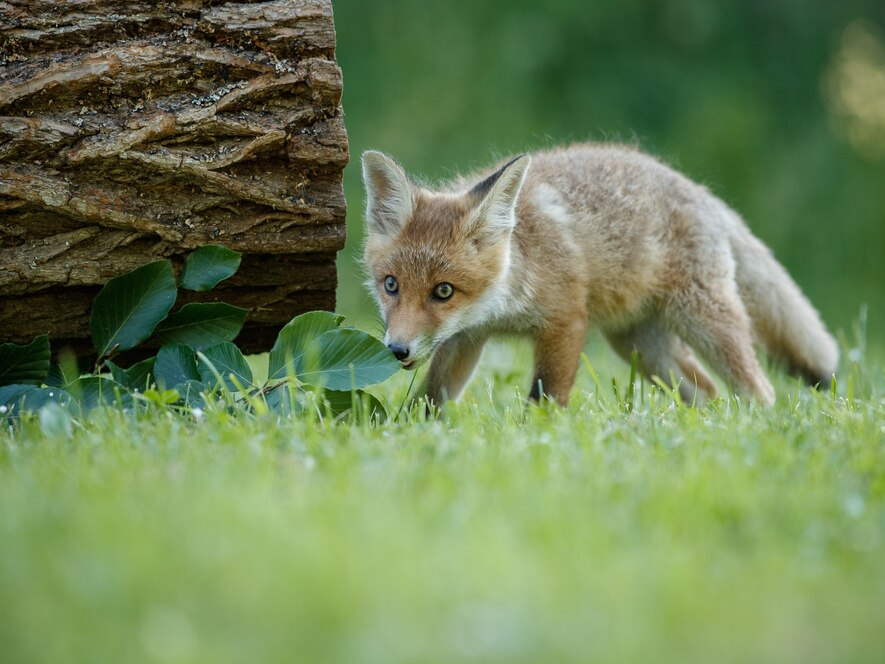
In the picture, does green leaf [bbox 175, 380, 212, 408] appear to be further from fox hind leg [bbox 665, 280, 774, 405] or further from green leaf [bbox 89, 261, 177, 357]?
fox hind leg [bbox 665, 280, 774, 405]

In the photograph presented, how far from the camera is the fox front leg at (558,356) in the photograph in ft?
14.9

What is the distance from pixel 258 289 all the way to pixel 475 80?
8139mm

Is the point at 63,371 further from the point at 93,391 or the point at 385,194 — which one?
the point at 385,194

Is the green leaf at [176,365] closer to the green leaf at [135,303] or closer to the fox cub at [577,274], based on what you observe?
the green leaf at [135,303]

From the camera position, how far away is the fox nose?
13.0ft

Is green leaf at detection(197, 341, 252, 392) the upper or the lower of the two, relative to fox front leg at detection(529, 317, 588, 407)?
upper

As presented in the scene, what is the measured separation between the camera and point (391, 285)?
14.4ft

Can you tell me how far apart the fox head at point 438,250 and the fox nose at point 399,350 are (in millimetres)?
150

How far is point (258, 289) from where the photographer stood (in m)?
4.12

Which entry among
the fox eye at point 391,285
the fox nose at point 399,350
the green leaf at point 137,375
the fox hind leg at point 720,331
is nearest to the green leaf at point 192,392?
the green leaf at point 137,375

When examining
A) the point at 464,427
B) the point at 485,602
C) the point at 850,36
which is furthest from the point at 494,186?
the point at 850,36

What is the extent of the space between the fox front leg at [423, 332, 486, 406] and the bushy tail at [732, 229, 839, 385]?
1.71 metres

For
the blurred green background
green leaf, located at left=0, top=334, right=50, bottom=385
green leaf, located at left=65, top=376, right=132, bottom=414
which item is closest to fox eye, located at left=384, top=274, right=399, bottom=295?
green leaf, located at left=65, top=376, right=132, bottom=414

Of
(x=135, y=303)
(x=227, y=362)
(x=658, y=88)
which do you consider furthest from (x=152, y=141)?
(x=658, y=88)
